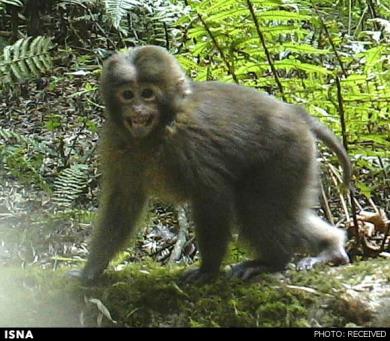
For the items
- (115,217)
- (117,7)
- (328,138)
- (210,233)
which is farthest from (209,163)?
(117,7)

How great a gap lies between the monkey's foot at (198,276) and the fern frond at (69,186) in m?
2.23

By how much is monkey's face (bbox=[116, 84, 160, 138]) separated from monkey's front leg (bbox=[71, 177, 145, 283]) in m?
0.48

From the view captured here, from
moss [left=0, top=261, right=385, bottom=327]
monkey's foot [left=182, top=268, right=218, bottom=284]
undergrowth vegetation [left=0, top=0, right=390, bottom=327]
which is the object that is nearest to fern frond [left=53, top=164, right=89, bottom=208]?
undergrowth vegetation [left=0, top=0, right=390, bottom=327]

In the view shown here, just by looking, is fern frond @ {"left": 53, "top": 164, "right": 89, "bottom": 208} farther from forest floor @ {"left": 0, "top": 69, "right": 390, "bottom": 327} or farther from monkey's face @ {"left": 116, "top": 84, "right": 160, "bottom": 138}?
monkey's face @ {"left": 116, "top": 84, "right": 160, "bottom": 138}

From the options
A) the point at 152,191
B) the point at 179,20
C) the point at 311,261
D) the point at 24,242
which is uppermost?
the point at 179,20

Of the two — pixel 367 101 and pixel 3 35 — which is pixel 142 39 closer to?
pixel 3 35

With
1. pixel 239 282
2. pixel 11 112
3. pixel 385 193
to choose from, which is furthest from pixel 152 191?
pixel 11 112

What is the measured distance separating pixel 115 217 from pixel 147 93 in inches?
36.0

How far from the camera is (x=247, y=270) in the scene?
467 centimetres

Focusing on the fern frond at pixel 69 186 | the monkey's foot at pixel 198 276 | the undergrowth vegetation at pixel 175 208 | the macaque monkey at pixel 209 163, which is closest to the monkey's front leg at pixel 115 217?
the macaque monkey at pixel 209 163

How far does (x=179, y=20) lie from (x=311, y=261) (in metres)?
2.18

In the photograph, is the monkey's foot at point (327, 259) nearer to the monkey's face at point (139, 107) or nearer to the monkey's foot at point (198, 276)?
the monkey's foot at point (198, 276)

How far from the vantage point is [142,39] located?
8.64 metres

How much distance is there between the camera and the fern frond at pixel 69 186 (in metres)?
6.61
